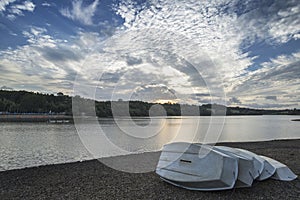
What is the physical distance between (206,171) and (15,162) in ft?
39.0

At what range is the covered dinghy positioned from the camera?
6199mm

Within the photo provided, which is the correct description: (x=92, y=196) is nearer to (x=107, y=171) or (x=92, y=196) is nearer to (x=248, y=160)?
(x=107, y=171)

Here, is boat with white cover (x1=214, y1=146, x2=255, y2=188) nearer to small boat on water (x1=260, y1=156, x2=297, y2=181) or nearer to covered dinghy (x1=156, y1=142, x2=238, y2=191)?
covered dinghy (x1=156, y1=142, x2=238, y2=191)

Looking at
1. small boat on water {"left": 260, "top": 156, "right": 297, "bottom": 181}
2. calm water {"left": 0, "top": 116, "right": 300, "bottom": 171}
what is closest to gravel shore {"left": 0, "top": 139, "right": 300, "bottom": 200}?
small boat on water {"left": 260, "top": 156, "right": 297, "bottom": 181}

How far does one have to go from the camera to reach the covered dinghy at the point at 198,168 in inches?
244

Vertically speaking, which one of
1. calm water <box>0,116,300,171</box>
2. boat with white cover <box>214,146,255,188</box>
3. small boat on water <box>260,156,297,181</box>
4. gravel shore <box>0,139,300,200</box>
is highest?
boat with white cover <box>214,146,255,188</box>

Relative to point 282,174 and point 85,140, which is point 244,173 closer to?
point 282,174

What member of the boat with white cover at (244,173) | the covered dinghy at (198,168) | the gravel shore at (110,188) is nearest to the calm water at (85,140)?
the gravel shore at (110,188)

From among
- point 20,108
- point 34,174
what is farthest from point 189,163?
point 20,108

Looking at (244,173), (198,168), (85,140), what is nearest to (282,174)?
(244,173)

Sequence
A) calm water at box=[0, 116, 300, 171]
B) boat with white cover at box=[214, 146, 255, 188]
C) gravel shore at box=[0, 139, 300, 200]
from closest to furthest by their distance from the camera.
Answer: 1. boat with white cover at box=[214, 146, 255, 188]
2. gravel shore at box=[0, 139, 300, 200]
3. calm water at box=[0, 116, 300, 171]

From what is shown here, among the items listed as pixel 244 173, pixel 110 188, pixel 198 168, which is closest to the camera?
pixel 244 173

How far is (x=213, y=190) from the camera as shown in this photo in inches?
255

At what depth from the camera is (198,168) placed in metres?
6.51
